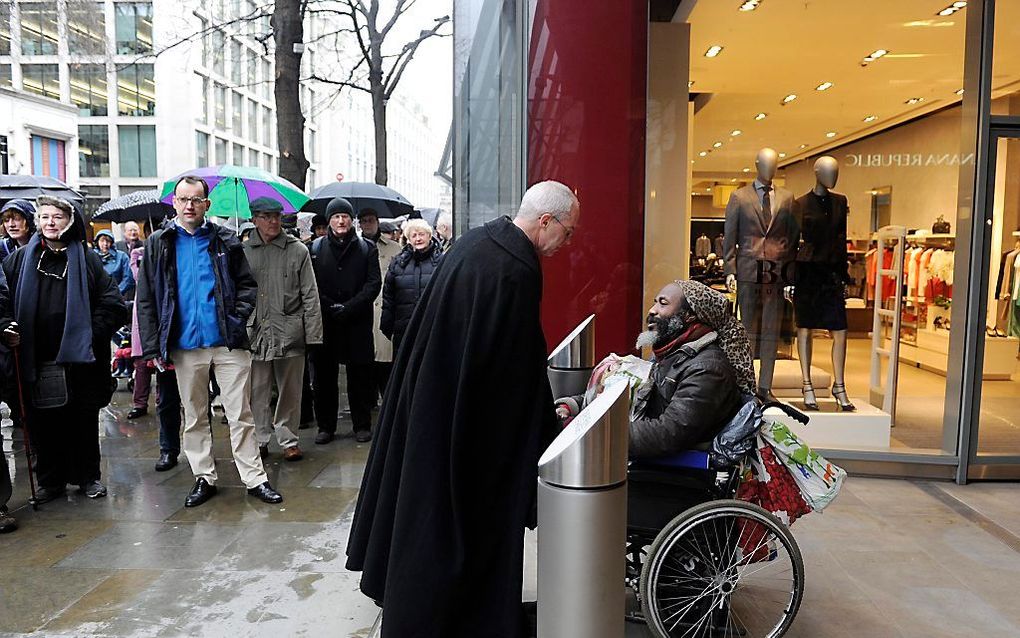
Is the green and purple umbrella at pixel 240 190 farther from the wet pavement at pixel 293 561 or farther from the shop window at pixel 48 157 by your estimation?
the shop window at pixel 48 157

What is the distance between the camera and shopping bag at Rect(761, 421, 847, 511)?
3199 millimetres

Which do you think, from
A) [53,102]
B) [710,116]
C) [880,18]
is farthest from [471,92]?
[53,102]

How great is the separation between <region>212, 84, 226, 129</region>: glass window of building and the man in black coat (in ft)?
171

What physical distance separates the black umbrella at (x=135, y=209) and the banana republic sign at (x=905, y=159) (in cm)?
930

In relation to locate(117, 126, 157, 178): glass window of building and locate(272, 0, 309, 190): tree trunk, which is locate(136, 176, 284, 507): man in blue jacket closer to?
locate(272, 0, 309, 190): tree trunk

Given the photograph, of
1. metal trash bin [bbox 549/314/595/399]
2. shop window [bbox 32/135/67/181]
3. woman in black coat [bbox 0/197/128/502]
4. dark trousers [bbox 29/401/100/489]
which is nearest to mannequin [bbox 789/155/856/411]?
metal trash bin [bbox 549/314/595/399]

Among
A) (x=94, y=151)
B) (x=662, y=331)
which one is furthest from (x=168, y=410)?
(x=94, y=151)

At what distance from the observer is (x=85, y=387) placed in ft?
17.6

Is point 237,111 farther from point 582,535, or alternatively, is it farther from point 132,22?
point 582,535

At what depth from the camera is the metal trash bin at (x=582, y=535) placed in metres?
2.17

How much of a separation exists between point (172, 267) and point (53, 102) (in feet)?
127

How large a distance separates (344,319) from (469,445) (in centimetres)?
422

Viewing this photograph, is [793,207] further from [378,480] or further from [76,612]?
[76,612]

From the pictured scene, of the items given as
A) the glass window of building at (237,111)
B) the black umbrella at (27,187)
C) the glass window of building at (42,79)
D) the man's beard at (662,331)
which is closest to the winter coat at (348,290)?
the man's beard at (662,331)
